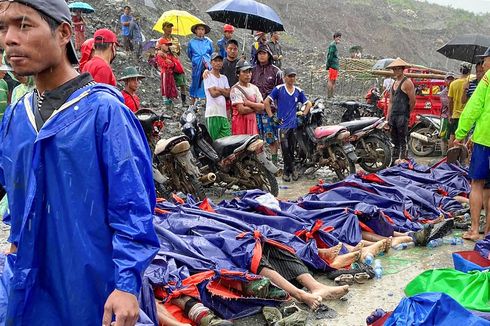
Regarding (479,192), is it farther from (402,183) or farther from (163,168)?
(163,168)

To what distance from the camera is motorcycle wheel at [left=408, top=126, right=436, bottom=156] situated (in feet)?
35.0

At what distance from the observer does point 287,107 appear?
7992 millimetres

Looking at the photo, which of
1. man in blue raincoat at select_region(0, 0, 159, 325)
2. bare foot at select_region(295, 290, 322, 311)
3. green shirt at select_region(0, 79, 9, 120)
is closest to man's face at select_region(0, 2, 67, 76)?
man in blue raincoat at select_region(0, 0, 159, 325)

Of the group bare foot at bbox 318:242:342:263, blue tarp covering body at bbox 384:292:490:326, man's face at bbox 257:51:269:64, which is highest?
man's face at bbox 257:51:269:64

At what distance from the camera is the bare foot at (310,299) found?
3688 mm

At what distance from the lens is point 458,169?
7238mm

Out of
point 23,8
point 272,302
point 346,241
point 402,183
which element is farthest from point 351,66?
point 23,8

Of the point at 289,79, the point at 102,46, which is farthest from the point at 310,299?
the point at 289,79

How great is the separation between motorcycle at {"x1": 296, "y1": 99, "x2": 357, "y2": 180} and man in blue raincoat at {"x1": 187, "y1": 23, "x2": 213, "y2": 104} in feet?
8.47

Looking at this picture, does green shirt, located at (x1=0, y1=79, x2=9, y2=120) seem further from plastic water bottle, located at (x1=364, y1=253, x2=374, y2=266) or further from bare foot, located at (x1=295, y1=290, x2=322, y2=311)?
plastic water bottle, located at (x1=364, y1=253, x2=374, y2=266)

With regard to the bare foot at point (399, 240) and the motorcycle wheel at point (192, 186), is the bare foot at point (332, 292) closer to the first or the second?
the bare foot at point (399, 240)

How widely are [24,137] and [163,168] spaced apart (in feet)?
15.8

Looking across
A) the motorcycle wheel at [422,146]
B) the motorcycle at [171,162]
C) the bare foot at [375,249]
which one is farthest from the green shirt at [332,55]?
the bare foot at [375,249]

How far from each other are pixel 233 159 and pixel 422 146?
5538 mm
